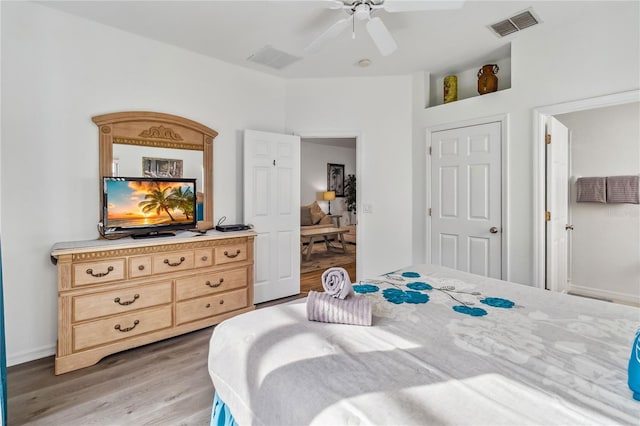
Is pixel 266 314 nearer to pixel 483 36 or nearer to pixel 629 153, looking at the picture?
pixel 483 36

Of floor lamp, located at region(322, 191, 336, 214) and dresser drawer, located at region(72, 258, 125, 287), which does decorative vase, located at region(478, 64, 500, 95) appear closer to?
dresser drawer, located at region(72, 258, 125, 287)

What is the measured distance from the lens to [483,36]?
2.91 m

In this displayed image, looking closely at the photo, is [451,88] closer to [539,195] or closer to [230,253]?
[539,195]

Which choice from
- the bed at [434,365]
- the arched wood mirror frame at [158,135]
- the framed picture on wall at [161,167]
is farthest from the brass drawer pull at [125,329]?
the bed at [434,365]

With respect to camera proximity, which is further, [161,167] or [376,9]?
[161,167]

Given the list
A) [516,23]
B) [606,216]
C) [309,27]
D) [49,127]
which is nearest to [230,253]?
[49,127]

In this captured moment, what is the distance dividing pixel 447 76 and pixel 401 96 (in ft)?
1.85

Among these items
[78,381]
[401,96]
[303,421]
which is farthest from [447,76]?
[78,381]

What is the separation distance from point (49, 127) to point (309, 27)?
2.27 meters

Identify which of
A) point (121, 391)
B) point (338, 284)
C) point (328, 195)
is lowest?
point (121, 391)

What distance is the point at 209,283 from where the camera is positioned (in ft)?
9.44

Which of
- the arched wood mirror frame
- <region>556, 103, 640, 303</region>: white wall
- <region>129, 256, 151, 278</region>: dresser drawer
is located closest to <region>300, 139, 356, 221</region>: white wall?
the arched wood mirror frame

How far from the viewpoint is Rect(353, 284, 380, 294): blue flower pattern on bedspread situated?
174 centimetres

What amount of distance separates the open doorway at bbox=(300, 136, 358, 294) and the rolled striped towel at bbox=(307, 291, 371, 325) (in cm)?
433
